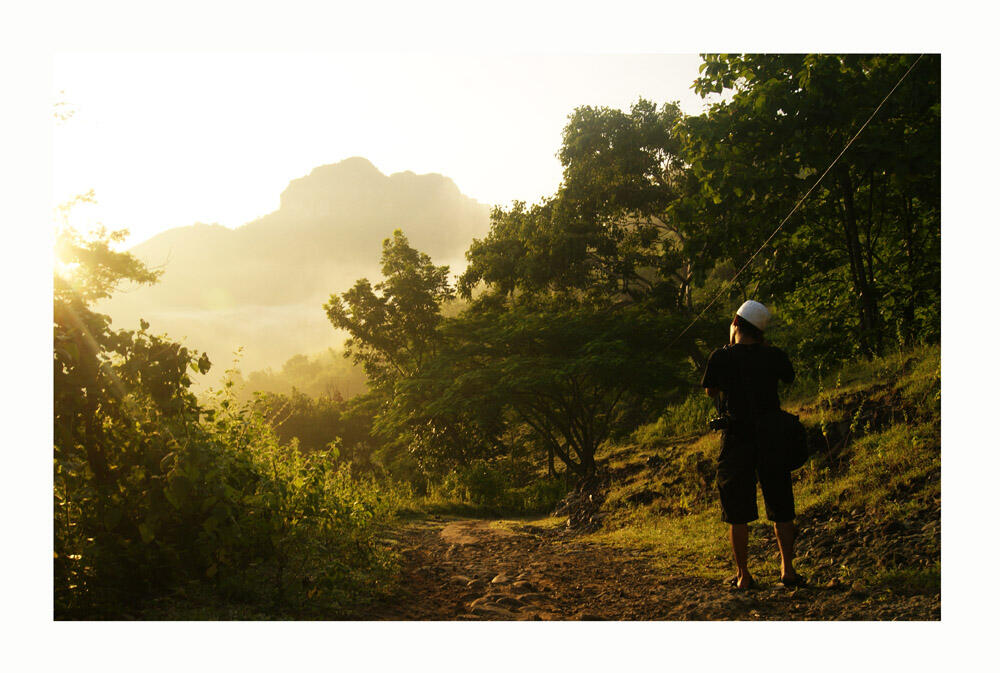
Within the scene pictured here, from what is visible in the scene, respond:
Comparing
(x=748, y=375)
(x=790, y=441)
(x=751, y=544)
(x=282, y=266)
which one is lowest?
(x=751, y=544)

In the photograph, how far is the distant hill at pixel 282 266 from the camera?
18.0 meters

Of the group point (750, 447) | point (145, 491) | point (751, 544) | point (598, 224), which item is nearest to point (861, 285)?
point (751, 544)

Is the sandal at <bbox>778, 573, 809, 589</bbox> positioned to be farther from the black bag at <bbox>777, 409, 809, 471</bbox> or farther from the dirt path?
the black bag at <bbox>777, 409, 809, 471</bbox>

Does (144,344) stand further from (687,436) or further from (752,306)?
(687,436)

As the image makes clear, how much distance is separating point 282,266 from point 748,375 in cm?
3923

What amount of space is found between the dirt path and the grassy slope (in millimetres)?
236

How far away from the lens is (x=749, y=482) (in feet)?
14.1

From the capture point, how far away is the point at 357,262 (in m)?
25.1

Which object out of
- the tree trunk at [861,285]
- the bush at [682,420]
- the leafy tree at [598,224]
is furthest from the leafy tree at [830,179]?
the leafy tree at [598,224]

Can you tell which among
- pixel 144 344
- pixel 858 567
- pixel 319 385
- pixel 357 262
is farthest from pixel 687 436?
pixel 319 385

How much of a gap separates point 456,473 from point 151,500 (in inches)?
517

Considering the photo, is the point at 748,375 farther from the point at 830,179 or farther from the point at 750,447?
the point at 830,179

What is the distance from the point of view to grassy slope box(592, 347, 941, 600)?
4.52 meters

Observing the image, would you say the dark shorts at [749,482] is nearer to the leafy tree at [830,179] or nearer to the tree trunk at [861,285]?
the leafy tree at [830,179]
